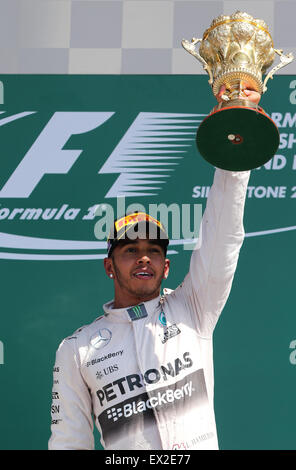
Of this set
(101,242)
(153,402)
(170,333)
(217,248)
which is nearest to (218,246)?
(217,248)

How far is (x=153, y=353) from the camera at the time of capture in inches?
86.0

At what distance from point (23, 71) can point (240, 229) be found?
1.53m

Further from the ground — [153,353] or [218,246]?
[218,246]

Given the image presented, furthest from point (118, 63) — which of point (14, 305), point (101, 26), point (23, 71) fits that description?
point (14, 305)

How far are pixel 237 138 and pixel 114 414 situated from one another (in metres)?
0.83

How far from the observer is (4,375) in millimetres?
2920

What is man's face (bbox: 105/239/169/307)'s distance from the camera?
7.59 feet

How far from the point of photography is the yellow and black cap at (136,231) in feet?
7.76

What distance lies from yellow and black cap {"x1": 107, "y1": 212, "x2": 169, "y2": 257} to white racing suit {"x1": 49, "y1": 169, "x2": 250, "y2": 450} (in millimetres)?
172

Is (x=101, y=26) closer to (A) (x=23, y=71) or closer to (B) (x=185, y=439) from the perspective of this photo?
(A) (x=23, y=71)

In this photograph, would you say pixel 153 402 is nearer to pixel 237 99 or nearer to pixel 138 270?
pixel 138 270

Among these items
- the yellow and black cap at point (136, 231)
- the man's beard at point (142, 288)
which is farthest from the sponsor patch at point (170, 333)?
the yellow and black cap at point (136, 231)

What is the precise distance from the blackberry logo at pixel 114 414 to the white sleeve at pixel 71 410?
0.36 ft

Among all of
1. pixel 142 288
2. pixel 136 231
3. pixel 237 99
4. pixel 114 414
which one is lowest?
pixel 114 414
